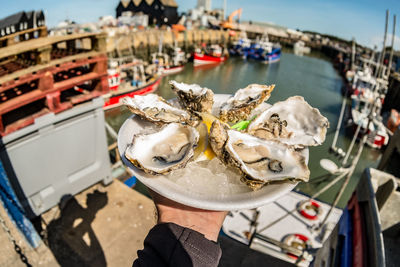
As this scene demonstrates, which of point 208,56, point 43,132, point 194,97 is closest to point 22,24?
point 43,132

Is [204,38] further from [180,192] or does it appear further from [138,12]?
[180,192]

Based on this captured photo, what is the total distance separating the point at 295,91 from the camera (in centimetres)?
274

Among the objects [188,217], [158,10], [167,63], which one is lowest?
[167,63]

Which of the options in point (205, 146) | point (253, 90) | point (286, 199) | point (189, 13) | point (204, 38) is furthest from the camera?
point (189, 13)

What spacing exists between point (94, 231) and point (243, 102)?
3583 millimetres

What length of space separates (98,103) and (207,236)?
12.8ft

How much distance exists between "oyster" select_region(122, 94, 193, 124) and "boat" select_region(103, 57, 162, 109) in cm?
1159

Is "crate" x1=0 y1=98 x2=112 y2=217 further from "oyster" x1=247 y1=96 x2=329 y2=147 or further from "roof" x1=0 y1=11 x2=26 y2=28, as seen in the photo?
"oyster" x1=247 y1=96 x2=329 y2=147

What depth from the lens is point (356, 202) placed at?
3.67 metres

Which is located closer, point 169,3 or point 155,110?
point 155,110

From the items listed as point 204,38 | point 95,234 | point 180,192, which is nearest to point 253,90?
point 180,192

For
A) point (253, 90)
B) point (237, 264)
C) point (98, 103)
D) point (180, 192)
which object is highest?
point (253, 90)

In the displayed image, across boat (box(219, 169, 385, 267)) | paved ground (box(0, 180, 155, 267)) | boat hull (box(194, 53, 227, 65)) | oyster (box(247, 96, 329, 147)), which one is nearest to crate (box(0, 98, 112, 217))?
paved ground (box(0, 180, 155, 267))

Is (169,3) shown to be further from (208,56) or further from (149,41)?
(208,56)
